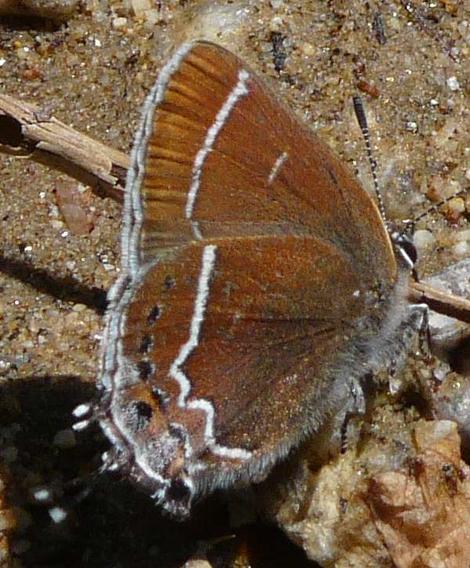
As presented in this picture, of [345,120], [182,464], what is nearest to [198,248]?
[182,464]

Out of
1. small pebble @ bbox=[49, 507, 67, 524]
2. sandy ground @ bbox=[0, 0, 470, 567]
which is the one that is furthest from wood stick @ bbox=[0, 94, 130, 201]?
small pebble @ bbox=[49, 507, 67, 524]

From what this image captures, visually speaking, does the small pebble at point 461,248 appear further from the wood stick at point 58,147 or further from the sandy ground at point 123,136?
the wood stick at point 58,147

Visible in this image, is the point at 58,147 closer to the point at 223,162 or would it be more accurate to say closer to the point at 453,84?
the point at 223,162

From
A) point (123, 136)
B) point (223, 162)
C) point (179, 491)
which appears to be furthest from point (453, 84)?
point (179, 491)

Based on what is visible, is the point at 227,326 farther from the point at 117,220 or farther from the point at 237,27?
the point at 237,27

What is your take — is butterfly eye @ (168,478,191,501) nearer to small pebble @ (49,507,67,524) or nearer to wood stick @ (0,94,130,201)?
small pebble @ (49,507,67,524)

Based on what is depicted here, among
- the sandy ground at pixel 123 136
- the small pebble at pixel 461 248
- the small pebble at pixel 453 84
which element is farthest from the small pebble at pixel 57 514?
the small pebble at pixel 453 84
